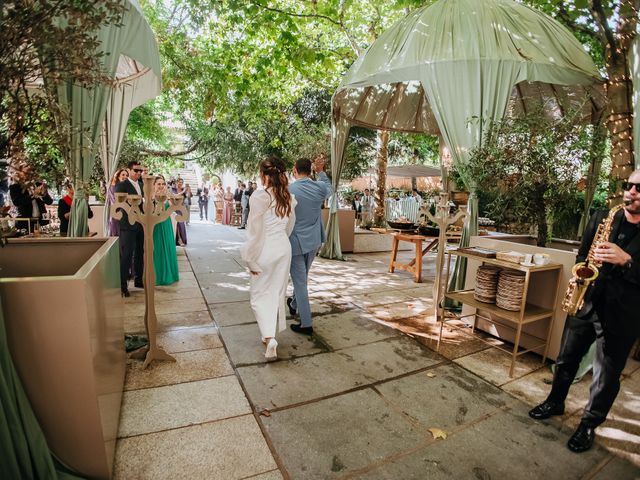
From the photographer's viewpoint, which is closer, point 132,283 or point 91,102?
point 91,102

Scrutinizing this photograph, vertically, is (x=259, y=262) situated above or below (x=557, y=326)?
above

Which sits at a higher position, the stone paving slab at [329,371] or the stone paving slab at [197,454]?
the stone paving slab at [197,454]

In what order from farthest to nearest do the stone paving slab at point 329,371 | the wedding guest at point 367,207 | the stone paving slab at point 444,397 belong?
1. the wedding guest at point 367,207
2. the stone paving slab at point 329,371
3. the stone paving slab at point 444,397

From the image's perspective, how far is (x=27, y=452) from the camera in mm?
1611

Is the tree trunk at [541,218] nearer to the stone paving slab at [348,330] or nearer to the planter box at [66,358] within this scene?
the stone paving slab at [348,330]

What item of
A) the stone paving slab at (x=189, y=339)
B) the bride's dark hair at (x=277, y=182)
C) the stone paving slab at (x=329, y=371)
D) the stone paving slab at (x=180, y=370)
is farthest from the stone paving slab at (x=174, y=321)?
the bride's dark hair at (x=277, y=182)

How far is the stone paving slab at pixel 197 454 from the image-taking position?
2.04 metres

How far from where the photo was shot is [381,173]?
1095 cm

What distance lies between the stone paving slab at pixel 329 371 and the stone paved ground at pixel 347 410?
0.01 metres

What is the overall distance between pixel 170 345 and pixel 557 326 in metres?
3.83

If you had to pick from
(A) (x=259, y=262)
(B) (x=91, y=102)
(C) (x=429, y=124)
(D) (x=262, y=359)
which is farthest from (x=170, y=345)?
(C) (x=429, y=124)

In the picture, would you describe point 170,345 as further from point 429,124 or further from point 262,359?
point 429,124

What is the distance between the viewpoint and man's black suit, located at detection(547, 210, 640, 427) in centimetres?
232

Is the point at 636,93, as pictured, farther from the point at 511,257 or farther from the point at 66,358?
the point at 66,358
